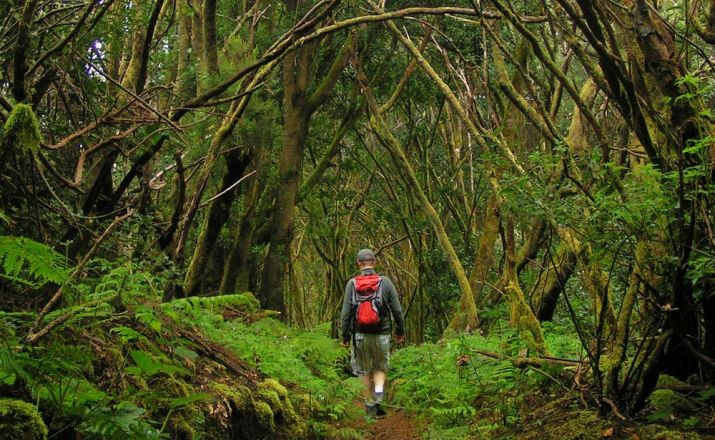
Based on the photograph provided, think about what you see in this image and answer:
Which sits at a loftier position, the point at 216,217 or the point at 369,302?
the point at 216,217

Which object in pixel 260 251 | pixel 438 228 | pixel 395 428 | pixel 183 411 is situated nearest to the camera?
pixel 183 411

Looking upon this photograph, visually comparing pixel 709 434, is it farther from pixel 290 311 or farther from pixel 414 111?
pixel 290 311

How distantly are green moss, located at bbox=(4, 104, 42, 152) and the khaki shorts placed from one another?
185 inches

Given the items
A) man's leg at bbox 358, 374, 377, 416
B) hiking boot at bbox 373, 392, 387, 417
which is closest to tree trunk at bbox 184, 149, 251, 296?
man's leg at bbox 358, 374, 377, 416

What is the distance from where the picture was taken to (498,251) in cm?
1730

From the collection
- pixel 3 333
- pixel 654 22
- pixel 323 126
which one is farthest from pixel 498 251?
pixel 3 333

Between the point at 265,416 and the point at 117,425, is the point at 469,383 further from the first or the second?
the point at 117,425

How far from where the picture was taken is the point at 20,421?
274 cm

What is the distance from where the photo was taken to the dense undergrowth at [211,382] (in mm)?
2865

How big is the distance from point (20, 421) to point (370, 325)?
197 inches

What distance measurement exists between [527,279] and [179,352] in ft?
19.1

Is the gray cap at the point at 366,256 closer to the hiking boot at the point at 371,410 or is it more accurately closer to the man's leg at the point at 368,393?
the man's leg at the point at 368,393

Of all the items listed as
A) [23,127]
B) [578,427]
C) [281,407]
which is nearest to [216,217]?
[281,407]

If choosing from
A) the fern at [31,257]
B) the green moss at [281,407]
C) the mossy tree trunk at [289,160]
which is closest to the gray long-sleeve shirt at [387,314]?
the green moss at [281,407]
